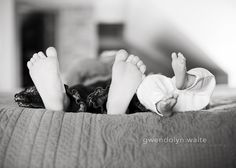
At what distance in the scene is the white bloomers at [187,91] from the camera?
82cm

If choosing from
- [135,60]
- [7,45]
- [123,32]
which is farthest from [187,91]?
[123,32]

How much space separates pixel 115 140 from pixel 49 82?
1.01 feet

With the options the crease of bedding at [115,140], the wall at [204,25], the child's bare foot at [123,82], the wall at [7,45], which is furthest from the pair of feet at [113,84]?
the wall at [7,45]

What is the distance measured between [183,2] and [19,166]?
73.7 inches

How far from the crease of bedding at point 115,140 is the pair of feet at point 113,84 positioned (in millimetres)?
135

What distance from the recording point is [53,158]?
68 centimetres

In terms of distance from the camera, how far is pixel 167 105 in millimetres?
746

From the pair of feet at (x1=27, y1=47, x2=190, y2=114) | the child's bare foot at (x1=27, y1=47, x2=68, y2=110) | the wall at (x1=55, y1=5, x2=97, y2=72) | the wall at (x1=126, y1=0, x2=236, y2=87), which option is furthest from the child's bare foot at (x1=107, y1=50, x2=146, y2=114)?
the wall at (x1=55, y1=5, x2=97, y2=72)

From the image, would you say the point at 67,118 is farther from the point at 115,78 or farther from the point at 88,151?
the point at 115,78

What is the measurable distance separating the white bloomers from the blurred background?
1.18 metres

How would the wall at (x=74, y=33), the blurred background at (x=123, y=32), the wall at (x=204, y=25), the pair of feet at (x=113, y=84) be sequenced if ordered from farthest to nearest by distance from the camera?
the wall at (x=74, y=33) < the blurred background at (x=123, y=32) < the wall at (x=204, y=25) < the pair of feet at (x=113, y=84)

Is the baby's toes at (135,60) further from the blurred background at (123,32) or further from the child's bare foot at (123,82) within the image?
the blurred background at (123,32)

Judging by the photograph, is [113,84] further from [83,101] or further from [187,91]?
[187,91]

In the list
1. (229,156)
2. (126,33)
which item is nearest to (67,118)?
(229,156)
